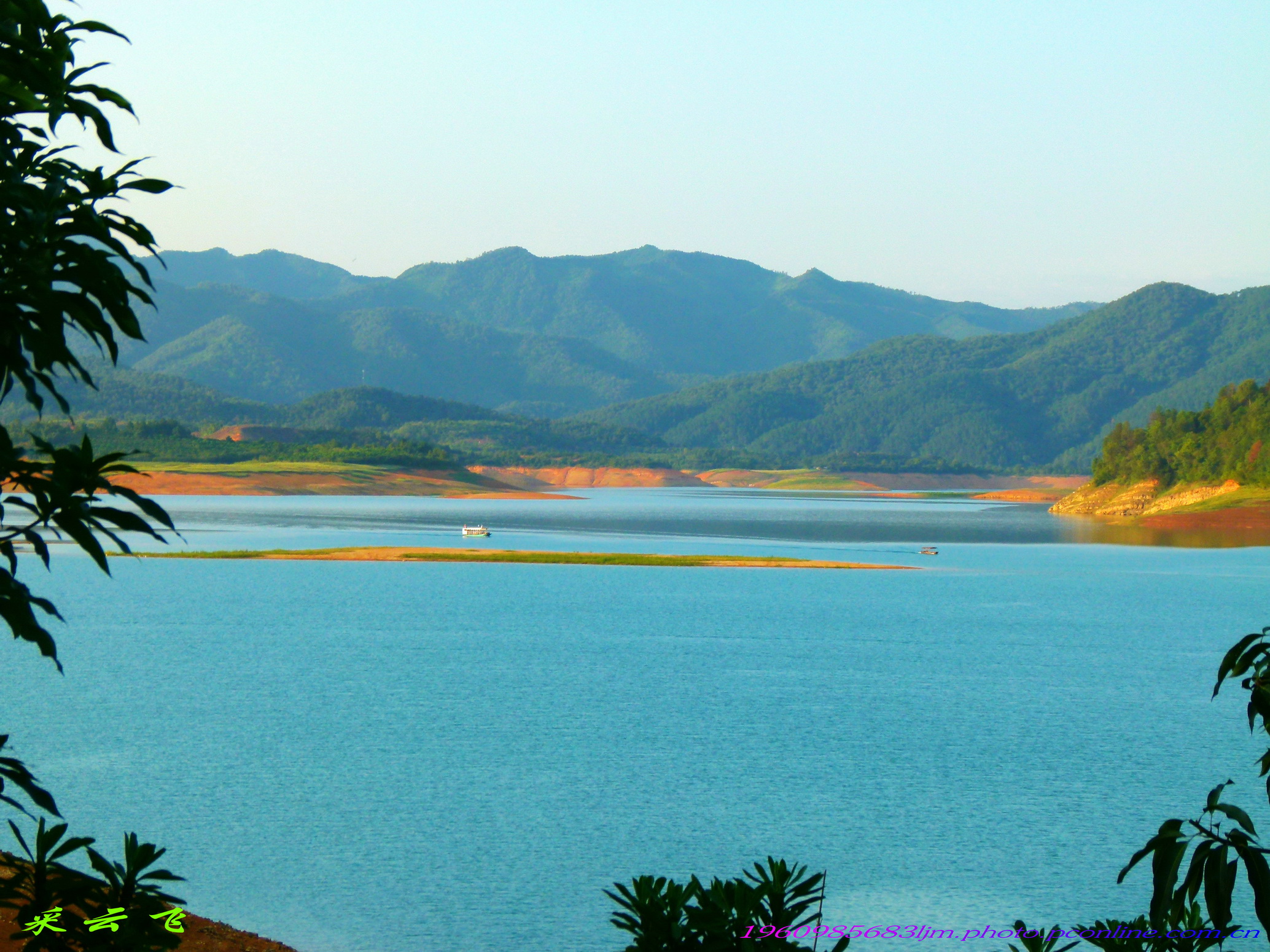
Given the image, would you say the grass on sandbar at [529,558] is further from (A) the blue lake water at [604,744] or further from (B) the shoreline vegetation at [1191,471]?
(B) the shoreline vegetation at [1191,471]

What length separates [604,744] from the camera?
28.6 metres

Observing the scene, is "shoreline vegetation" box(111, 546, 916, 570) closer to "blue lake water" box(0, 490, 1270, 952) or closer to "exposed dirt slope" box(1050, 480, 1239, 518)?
"blue lake water" box(0, 490, 1270, 952)

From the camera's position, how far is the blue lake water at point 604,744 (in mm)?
18766

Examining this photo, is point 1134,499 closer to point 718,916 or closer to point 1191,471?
point 1191,471

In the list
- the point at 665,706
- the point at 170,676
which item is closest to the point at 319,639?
the point at 170,676

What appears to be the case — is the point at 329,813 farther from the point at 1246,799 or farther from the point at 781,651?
the point at 781,651

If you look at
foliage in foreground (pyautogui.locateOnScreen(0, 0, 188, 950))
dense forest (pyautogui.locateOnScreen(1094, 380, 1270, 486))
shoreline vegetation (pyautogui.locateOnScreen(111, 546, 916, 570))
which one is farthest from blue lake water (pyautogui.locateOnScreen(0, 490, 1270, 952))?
dense forest (pyautogui.locateOnScreen(1094, 380, 1270, 486))

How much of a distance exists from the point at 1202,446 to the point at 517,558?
375 ft

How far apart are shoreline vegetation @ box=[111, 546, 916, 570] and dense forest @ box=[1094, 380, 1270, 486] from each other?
84.0 m

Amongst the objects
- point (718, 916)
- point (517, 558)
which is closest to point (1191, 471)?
point (517, 558)

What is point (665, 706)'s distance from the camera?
1318 inches

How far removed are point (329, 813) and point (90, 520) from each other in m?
18.0

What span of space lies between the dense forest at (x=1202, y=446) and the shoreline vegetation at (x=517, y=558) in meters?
84.0

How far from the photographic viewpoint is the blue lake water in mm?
18766
